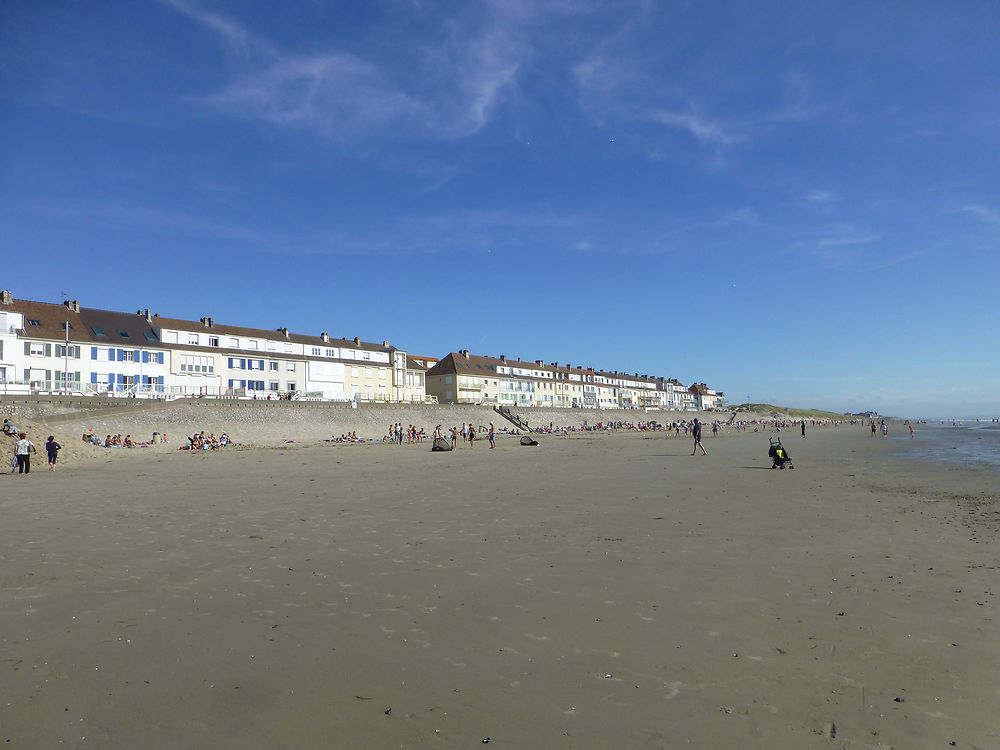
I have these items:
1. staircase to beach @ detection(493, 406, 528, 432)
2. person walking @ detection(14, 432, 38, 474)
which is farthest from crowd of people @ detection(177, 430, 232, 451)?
staircase to beach @ detection(493, 406, 528, 432)

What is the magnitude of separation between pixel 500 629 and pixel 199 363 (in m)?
63.7

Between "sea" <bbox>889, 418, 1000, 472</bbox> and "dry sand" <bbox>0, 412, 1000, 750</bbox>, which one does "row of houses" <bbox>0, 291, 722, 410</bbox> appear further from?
"sea" <bbox>889, 418, 1000, 472</bbox>

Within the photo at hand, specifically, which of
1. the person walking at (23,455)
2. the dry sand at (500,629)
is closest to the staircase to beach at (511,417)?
the person walking at (23,455)

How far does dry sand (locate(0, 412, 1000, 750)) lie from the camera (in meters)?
3.80

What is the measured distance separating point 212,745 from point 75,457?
2991cm

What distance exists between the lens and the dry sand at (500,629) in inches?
149

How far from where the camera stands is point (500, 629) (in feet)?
18.0

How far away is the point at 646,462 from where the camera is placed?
85.9ft

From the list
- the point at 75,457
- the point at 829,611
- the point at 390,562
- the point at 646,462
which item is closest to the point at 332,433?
the point at 75,457

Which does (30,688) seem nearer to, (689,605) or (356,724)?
(356,724)

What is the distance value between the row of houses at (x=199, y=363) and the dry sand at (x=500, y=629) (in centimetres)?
4480

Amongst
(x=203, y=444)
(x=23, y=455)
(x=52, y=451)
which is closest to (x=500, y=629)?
(x=23, y=455)

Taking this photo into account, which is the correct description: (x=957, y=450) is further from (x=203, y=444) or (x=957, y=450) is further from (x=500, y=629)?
(x=203, y=444)

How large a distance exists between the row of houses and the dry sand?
44.8 meters
